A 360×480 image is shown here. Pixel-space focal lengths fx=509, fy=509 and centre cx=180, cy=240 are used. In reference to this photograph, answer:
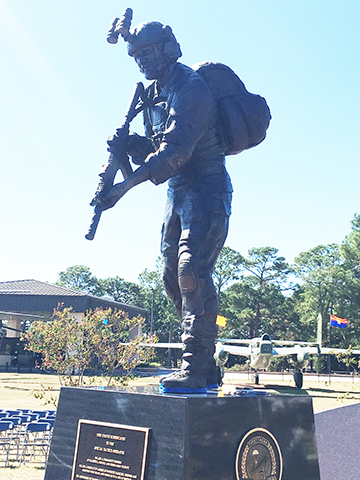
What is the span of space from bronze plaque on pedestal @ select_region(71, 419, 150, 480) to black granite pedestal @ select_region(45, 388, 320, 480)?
0.07 ft

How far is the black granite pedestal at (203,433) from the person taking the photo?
307 centimetres

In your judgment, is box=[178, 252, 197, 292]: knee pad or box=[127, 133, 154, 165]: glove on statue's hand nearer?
box=[178, 252, 197, 292]: knee pad

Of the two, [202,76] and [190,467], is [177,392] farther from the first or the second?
[202,76]

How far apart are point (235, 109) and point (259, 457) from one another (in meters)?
2.95

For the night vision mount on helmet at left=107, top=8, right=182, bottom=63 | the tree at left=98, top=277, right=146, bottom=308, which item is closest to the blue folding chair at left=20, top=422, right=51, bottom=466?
the night vision mount on helmet at left=107, top=8, right=182, bottom=63

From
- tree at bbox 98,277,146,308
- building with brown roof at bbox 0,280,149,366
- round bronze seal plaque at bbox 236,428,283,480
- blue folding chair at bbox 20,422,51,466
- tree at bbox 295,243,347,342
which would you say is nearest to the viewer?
round bronze seal plaque at bbox 236,428,283,480

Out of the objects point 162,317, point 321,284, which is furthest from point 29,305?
point 321,284

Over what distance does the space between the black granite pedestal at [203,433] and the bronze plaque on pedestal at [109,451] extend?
2cm

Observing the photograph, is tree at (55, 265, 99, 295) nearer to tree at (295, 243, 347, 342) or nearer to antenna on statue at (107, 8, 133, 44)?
tree at (295, 243, 347, 342)

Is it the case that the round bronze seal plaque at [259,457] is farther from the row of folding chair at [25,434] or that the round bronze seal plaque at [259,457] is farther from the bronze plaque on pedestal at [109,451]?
the row of folding chair at [25,434]

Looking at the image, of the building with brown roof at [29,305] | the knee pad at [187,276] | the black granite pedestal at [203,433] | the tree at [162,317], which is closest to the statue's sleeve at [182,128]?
the knee pad at [187,276]

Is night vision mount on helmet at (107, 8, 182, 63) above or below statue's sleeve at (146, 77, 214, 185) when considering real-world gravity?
above

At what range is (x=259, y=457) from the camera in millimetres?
3369

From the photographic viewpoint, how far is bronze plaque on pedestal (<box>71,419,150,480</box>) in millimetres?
3160
